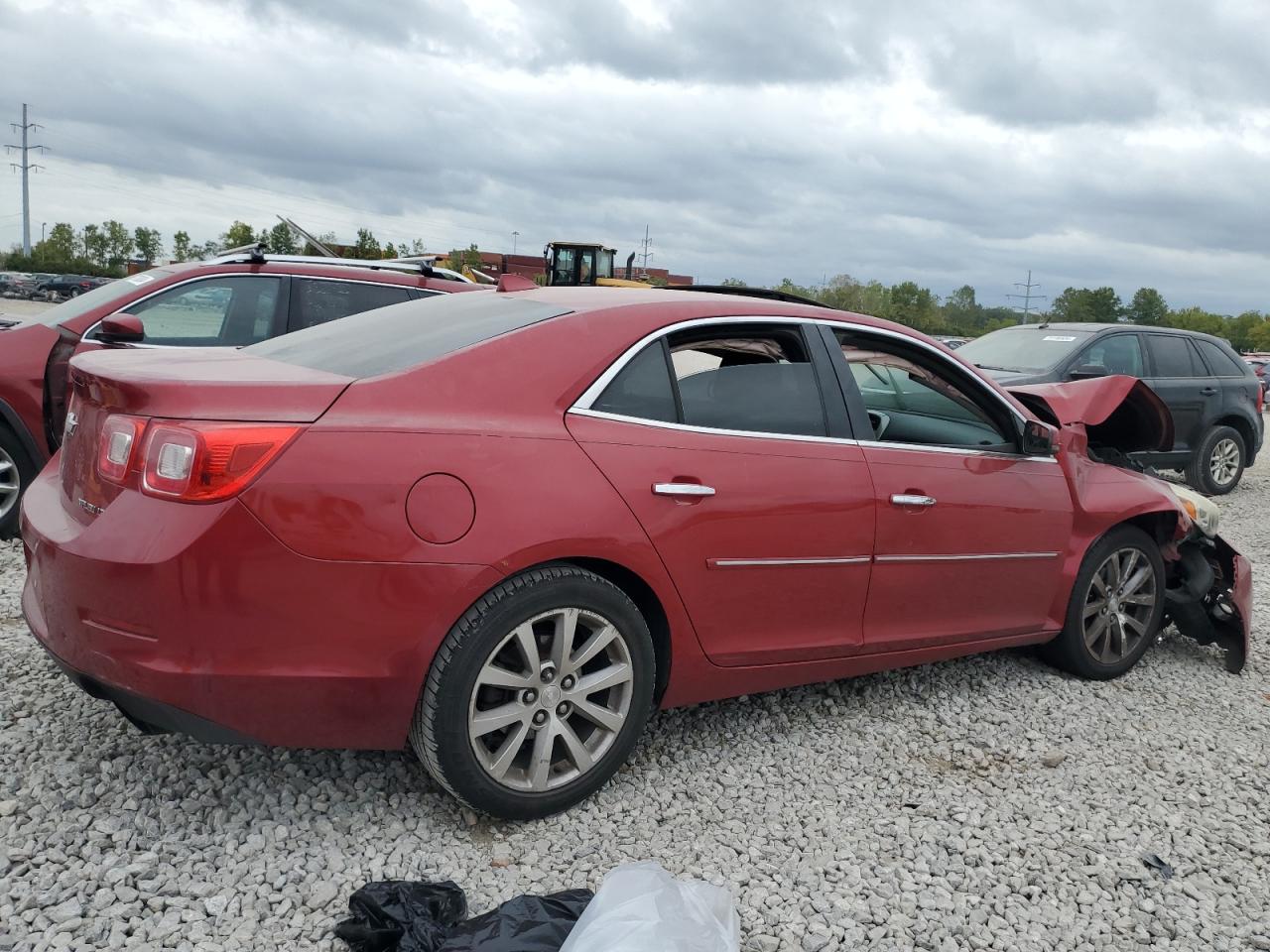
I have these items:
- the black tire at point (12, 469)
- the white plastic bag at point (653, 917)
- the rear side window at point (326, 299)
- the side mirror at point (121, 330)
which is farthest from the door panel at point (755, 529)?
the black tire at point (12, 469)

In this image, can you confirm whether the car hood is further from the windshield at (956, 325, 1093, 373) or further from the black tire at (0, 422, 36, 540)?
the black tire at (0, 422, 36, 540)

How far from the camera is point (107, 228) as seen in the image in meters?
94.1

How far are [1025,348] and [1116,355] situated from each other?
0.87 meters

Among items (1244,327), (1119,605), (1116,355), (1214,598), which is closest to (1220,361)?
(1116,355)

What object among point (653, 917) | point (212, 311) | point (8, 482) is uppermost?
point (212, 311)

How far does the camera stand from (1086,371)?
9.53 metres

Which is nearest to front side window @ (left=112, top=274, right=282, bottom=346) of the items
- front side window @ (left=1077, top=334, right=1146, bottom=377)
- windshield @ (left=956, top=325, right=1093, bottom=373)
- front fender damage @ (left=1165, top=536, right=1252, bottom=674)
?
front fender damage @ (left=1165, top=536, right=1252, bottom=674)

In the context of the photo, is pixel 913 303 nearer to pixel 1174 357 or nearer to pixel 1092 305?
pixel 1092 305

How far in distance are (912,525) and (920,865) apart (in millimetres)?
1203

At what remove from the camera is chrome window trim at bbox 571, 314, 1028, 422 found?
3020 mm

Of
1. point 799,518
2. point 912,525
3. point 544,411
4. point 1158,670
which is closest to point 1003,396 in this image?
point 912,525

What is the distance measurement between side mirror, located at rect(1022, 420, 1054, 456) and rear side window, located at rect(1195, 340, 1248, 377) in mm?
8220

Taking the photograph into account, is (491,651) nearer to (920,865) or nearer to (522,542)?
(522,542)

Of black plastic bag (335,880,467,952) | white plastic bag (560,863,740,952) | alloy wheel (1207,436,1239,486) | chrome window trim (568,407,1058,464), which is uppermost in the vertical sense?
chrome window trim (568,407,1058,464)
